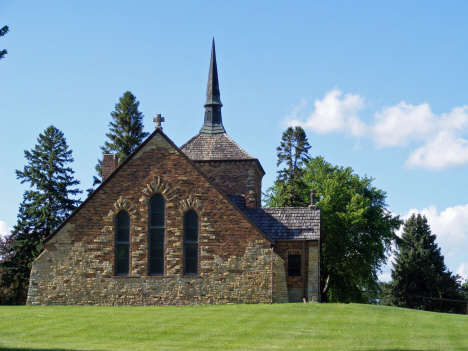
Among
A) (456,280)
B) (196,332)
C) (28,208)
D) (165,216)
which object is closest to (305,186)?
(456,280)

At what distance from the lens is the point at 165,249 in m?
31.1

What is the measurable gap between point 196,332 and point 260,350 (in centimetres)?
366

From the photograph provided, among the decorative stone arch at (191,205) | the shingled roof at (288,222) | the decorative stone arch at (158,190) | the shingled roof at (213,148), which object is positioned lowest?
the shingled roof at (288,222)

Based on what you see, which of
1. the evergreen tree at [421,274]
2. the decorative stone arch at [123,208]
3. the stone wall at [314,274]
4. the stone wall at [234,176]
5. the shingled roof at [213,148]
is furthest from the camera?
the evergreen tree at [421,274]

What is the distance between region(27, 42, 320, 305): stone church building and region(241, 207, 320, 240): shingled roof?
0.10 m

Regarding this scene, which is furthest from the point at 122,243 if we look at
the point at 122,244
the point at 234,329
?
the point at 234,329

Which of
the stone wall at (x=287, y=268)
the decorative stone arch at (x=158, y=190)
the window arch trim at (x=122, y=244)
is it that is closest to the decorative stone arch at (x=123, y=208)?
the window arch trim at (x=122, y=244)

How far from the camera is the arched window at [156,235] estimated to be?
3116 cm

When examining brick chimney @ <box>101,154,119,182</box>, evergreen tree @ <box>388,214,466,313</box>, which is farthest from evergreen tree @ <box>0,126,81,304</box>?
evergreen tree @ <box>388,214,466,313</box>

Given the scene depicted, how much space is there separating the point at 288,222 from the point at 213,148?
347 inches

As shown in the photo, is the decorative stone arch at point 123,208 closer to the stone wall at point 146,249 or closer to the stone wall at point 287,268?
the stone wall at point 146,249

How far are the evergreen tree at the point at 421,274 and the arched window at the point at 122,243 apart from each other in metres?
31.9

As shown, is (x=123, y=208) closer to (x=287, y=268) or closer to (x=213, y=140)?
(x=287, y=268)

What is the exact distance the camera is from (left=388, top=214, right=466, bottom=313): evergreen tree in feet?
188
